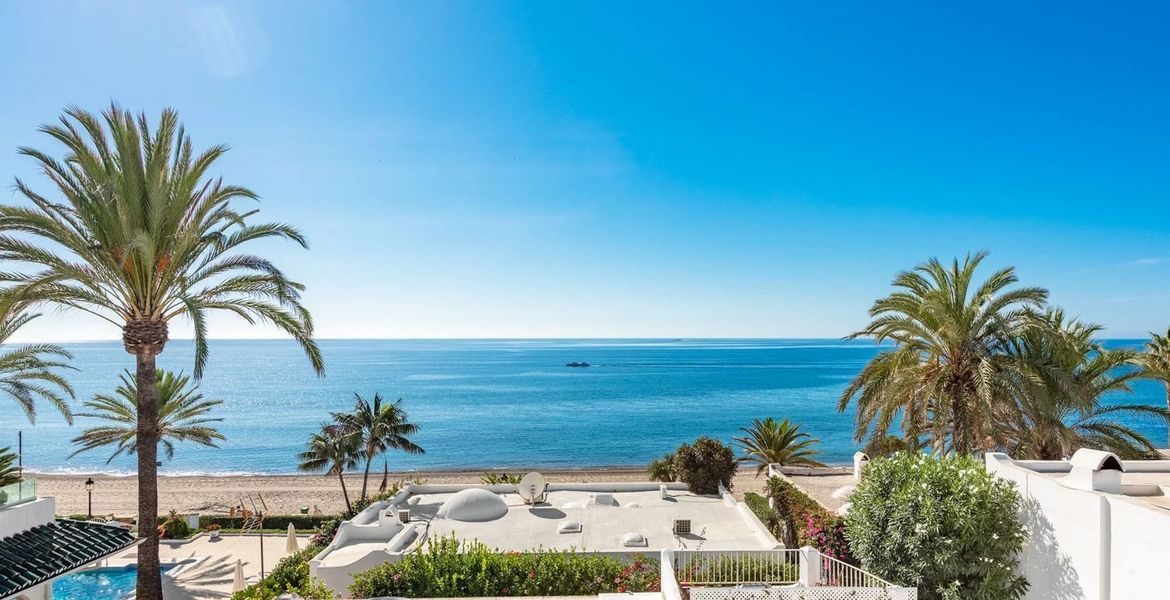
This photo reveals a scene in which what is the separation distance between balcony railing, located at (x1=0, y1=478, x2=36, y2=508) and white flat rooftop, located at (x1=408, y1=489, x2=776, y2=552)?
865cm

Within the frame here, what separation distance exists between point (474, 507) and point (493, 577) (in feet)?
27.4

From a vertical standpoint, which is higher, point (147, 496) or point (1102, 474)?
point (1102, 474)

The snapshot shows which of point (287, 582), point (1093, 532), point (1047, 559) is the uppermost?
point (1093, 532)

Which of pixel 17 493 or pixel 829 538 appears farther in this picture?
pixel 829 538

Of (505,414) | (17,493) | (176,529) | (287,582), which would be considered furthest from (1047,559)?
(505,414)

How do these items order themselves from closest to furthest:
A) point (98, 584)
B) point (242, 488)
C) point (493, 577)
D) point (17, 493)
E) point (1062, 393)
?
1. point (17, 493)
2. point (493, 577)
3. point (1062, 393)
4. point (98, 584)
5. point (242, 488)

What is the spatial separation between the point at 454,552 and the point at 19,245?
957 centimetres

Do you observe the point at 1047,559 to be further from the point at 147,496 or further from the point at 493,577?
the point at 147,496

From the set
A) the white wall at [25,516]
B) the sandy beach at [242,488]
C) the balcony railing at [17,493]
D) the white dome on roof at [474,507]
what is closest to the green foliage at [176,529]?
the sandy beach at [242,488]

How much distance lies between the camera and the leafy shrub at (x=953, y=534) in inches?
366

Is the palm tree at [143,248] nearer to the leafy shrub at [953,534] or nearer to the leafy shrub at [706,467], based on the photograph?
the leafy shrub at [953,534]

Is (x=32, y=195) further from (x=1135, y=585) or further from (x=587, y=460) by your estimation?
(x=587, y=460)

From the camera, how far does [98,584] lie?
18.3 meters

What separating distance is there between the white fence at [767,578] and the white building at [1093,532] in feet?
6.46
